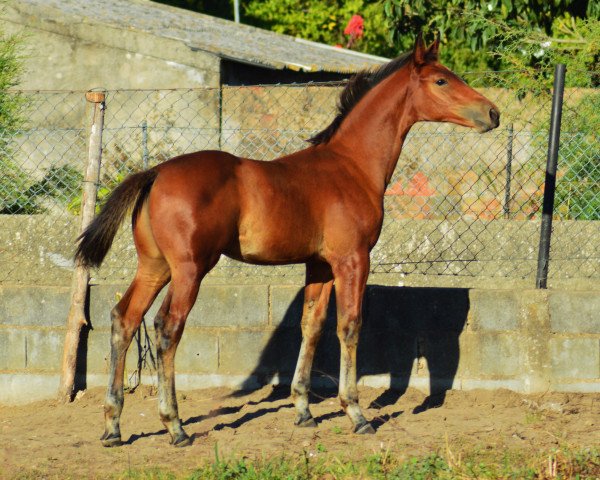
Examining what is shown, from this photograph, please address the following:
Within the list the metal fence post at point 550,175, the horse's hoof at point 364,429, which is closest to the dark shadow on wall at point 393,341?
the metal fence post at point 550,175

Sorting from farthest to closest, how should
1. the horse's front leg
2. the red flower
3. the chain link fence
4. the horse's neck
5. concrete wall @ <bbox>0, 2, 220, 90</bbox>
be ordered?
1. the red flower
2. concrete wall @ <bbox>0, 2, 220, 90</bbox>
3. the chain link fence
4. the horse's neck
5. the horse's front leg

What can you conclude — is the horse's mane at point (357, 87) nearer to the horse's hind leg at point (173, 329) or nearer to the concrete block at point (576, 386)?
the horse's hind leg at point (173, 329)

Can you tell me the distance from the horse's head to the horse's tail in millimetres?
1914

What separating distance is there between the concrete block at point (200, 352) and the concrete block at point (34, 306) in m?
0.94

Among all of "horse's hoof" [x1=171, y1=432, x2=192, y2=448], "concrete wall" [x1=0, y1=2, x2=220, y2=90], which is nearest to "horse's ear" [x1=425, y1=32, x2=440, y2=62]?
"horse's hoof" [x1=171, y1=432, x2=192, y2=448]

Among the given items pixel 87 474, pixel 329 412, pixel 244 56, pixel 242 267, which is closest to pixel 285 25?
pixel 244 56

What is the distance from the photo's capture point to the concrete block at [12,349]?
725cm

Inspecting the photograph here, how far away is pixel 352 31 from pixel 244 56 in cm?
785

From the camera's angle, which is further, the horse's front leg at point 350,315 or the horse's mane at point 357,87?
the horse's mane at point 357,87

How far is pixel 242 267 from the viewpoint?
8.38 m

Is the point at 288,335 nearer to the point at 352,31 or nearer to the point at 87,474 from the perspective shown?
the point at 87,474

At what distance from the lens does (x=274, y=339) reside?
7.26 m

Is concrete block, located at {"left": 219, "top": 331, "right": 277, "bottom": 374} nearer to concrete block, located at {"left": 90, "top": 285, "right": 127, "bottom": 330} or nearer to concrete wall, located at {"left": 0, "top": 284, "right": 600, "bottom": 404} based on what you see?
concrete wall, located at {"left": 0, "top": 284, "right": 600, "bottom": 404}

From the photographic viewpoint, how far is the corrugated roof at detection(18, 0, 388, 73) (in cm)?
1414
